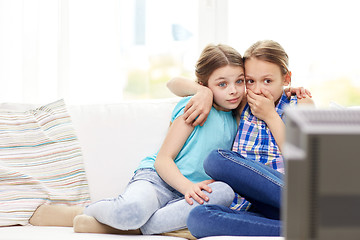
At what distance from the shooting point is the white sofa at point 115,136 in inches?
75.3

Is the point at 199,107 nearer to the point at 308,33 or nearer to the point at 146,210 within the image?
the point at 146,210

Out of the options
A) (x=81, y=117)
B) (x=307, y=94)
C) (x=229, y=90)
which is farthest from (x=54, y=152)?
(x=307, y=94)

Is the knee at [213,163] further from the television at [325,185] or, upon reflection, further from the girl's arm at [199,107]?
the television at [325,185]

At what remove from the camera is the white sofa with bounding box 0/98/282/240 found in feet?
6.28

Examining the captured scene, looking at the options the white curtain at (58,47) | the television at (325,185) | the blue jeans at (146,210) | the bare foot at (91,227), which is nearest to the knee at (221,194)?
the blue jeans at (146,210)

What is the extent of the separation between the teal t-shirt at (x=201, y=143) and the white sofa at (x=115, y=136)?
78 mm

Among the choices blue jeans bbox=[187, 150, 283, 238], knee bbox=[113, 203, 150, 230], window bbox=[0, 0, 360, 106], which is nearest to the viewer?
blue jeans bbox=[187, 150, 283, 238]

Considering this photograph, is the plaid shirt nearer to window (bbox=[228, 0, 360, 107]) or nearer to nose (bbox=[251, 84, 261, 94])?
nose (bbox=[251, 84, 261, 94])

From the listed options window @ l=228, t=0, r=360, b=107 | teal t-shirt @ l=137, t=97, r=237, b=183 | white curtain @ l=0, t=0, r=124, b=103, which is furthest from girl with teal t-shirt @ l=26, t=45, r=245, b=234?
white curtain @ l=0, t=0, r=124, b=103

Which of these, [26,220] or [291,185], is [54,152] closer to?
[26,220]

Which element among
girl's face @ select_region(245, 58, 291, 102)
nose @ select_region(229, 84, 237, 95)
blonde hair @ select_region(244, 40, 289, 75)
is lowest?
nose @ select_region(229, 84, 237, 95)

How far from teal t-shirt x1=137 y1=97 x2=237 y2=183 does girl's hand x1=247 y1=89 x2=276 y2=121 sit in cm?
12

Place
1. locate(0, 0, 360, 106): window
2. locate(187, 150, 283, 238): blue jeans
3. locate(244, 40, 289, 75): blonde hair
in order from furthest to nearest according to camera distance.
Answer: locate(0, 0, 360, 106): window < locate(244, 40, 289, 75): blonde hair < locate(187, 150, 283, 238): blue jeans

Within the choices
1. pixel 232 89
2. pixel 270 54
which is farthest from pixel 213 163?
pixel 270 54
